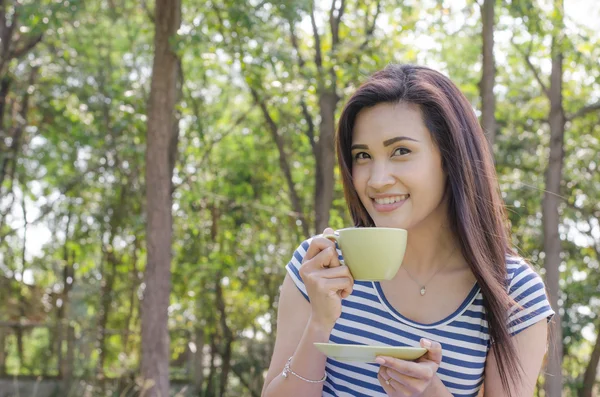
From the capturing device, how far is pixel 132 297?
32.0ft

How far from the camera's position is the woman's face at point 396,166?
5.29 ft

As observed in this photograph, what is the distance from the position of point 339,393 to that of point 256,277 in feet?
23.4

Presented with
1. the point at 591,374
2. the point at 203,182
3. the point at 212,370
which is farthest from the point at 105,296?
the point at 591,374

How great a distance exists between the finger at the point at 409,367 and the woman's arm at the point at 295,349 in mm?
210

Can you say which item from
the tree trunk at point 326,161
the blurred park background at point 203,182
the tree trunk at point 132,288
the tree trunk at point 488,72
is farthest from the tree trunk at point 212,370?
the tree trunk at point 488,72

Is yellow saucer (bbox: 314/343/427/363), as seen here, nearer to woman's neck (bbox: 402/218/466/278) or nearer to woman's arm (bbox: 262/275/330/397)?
woman's arm (bbox: 262/275/330/397)

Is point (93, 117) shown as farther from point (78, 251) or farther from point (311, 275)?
point (311, 275)

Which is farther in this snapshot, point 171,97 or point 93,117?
point 93,117

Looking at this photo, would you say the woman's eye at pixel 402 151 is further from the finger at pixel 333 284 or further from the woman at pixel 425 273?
the finger at pixel 333 284

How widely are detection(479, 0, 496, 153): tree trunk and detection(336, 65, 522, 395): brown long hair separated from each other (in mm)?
3823

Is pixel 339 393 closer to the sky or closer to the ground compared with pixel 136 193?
closer to the ground

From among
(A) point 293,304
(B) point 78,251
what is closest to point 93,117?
(B) point 78,251

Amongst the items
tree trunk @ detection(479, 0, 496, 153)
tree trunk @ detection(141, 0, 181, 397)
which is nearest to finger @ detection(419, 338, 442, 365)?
tree trunk @ detection(479, 0, 496, 153)

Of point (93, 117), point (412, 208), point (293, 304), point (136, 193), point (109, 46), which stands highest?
point (109, 46)
